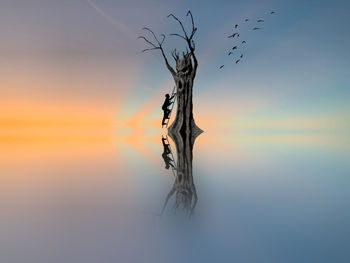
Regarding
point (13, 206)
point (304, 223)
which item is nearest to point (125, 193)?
point (13, 206)

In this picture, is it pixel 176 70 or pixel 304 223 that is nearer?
pixel 304 223

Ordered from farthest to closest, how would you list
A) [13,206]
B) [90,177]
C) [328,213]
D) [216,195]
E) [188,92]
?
[188,92] → [90,177] → [216,195] → [13,206] → [328,213]

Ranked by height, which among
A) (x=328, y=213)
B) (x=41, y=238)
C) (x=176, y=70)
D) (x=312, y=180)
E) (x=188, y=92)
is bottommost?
(x=41, y=238)

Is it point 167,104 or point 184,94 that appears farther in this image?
point 167,104

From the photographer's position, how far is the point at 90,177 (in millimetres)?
5207

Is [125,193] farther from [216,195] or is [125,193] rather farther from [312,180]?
[312,180]

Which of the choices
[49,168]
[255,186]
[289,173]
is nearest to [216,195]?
[255,186]

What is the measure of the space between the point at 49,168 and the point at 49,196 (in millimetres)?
2704

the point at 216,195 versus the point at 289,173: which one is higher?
the point at 289,173

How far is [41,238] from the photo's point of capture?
97.7 inches

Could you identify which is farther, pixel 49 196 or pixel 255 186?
pixel 255 186

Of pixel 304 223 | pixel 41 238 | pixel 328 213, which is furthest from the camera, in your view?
pixel 328 213

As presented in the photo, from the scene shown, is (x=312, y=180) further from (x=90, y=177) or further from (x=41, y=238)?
(x=41, y=238)

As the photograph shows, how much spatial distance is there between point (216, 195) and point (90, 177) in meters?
2.12
